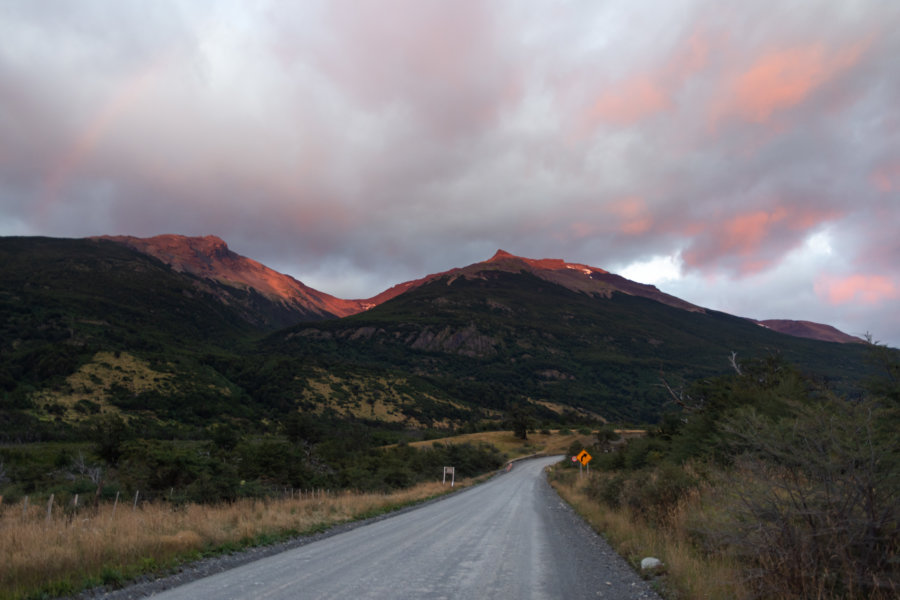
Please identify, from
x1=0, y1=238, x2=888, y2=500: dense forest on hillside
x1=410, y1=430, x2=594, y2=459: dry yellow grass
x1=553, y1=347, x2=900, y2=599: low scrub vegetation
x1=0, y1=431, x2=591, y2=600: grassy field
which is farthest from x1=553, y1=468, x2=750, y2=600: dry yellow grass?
x1=410, y1=430, x2=594, y2=459: dry yellow grass

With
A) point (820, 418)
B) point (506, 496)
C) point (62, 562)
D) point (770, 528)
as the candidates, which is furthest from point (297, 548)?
point (506, 496)

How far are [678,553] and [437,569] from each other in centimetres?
468

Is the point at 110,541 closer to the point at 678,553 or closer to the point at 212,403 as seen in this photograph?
the point at 678,553

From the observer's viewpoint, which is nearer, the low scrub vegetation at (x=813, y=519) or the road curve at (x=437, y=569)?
the low scrub vegetation at (x=813, y=519)

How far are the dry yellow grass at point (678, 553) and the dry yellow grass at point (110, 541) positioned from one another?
9.41 meters

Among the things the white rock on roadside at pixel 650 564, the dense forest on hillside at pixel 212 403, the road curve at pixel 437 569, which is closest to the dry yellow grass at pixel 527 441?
the dense forest on hillside at pixel 212 403

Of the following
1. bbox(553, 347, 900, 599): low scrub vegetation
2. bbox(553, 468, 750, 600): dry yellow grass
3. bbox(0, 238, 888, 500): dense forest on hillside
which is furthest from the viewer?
bbox(0, 238, 888, 500): dense forest on hillside

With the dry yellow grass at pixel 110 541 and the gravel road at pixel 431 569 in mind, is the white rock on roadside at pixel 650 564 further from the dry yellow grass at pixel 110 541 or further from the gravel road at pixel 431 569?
the dry yellow grass at pixel 110 541

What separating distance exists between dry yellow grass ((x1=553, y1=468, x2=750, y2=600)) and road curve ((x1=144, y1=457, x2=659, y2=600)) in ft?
1.47

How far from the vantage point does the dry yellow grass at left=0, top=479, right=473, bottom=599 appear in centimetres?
805

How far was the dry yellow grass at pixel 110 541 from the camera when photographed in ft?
26.4

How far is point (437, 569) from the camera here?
32.3 ft

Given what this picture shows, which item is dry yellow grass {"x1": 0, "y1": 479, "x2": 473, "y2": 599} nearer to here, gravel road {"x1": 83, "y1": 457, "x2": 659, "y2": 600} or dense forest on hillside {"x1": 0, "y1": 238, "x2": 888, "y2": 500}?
gravel road {"x1": 83, "y1": 457, "x2": 659, "y2": 600}

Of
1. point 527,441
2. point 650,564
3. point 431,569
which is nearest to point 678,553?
point 650,564
